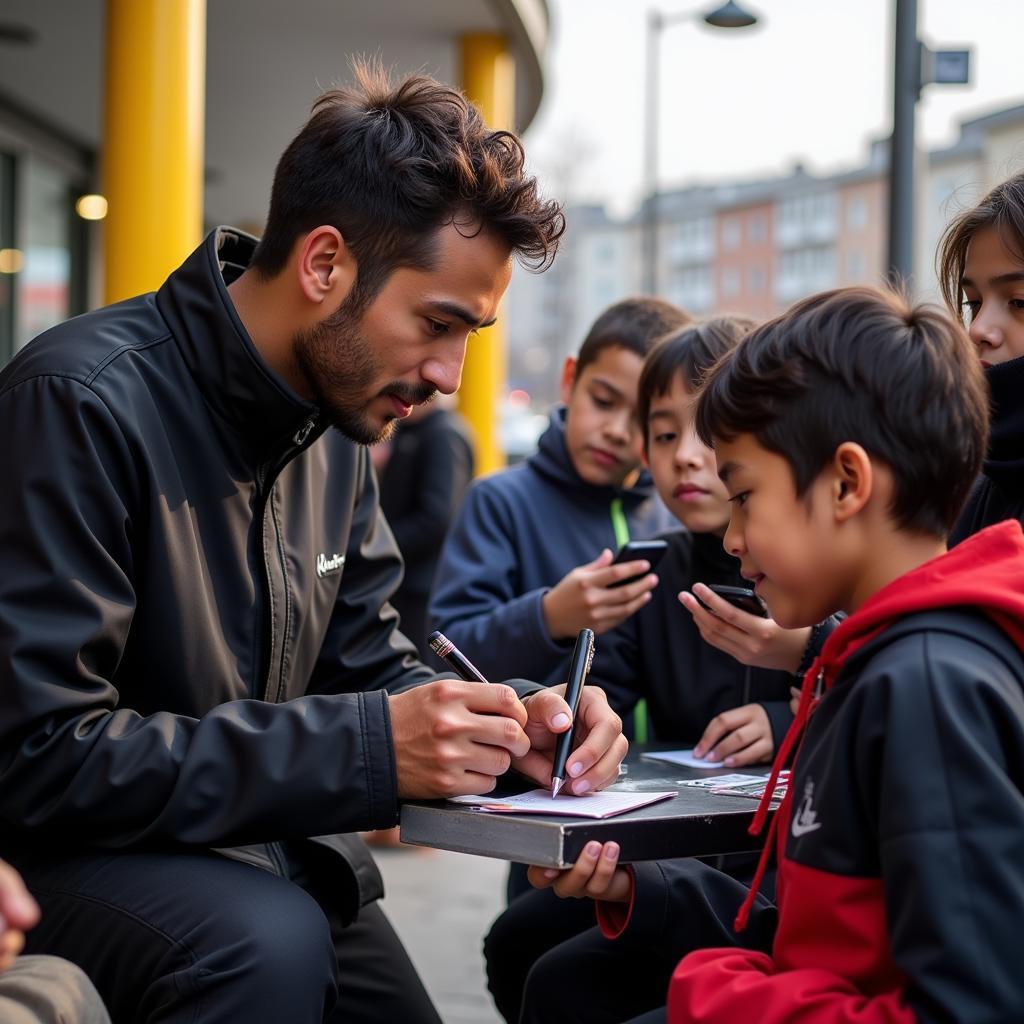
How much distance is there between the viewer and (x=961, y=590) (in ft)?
5.36

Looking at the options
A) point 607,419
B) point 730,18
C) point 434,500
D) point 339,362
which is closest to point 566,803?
point 339,362

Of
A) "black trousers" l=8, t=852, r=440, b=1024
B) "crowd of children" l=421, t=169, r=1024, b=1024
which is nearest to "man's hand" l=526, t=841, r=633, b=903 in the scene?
"crowd of children" l=421, t=169, r=1024, b=1024

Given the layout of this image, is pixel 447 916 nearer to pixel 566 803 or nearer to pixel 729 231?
pixel 566 803

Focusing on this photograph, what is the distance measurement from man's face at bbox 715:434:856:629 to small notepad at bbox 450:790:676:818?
369 mm

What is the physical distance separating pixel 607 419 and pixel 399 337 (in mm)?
1132

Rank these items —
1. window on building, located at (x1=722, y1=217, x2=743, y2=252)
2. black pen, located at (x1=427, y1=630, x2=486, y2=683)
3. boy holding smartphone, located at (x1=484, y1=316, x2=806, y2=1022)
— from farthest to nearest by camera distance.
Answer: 1. window on building, located at (x1=722, y1=217, x2=743, y2=252)
2. boy holding smartphone, located at (x1=484, y1=316, x2=806, y2=1022)
3. black pen, located at (x1=427, y1=630, x2=486, y2=683)

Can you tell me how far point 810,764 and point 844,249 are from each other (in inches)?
3601

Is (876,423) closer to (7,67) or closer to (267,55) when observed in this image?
(267,55)

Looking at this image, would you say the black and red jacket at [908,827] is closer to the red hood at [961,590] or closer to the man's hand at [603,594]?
the red hood at [961,590]

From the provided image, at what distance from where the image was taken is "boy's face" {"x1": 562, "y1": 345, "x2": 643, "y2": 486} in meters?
3.64

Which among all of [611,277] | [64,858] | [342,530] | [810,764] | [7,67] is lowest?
[64,858]

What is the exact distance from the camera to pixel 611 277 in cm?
10031

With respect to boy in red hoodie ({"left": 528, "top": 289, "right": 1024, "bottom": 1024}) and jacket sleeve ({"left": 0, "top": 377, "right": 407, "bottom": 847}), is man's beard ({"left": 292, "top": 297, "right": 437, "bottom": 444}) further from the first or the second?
boy in red hoodie ({"left": 528, "top": 289, "right": 1024, "bottom": 1024})

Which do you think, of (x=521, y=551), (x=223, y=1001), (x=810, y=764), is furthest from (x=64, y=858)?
(x=521, y=551)
